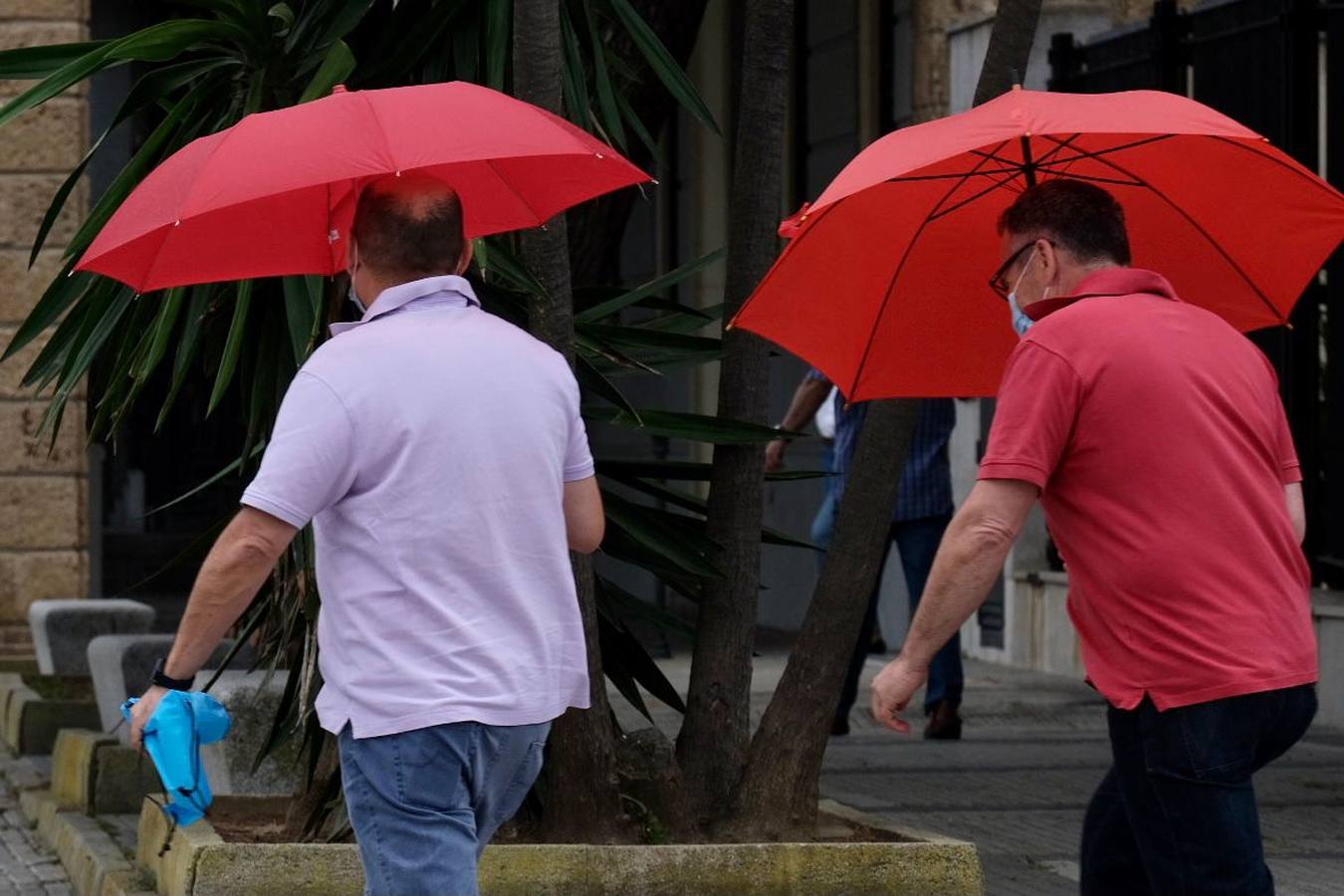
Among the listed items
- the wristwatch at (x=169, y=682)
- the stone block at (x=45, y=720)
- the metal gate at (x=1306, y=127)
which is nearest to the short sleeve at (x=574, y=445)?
the wristwatch at (x=169, y=682)

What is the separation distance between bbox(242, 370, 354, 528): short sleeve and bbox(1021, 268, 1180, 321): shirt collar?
3.73 feet

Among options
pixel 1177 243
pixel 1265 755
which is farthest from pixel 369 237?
pixel 1177 243

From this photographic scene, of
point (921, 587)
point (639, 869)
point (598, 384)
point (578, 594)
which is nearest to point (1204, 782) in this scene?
point (639, 869)

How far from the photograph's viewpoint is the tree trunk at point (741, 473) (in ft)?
20.7

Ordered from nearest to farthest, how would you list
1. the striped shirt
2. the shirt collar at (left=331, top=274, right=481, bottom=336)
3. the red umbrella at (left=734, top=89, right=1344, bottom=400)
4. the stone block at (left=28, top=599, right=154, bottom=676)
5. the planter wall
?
the shirt collar at (left=331, top=274, right=481, bottom=336) < the red umbrella at (left=734, top=89, right=1344, bottom=400) < the planter wall < the striped shirt < the stone block at (left=28, top=599, right=154, bottom=676)

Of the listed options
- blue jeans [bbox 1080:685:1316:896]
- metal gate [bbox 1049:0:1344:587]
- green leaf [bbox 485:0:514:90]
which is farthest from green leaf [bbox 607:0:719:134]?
metal gate [bbox 1049:0:1344:587]

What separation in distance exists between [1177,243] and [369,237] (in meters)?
1.95

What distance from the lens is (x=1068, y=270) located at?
396 centimetres

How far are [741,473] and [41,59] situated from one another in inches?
80.8

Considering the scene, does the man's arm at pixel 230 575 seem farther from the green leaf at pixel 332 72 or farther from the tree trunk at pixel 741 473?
the tree trunk at pixel 741 473

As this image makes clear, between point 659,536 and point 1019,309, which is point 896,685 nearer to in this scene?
point 1019,309

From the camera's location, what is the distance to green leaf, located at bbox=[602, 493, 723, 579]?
6168 millimetres

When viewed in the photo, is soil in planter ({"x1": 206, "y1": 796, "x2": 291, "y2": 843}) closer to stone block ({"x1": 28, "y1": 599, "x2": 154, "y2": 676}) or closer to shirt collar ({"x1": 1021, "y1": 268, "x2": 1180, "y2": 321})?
shirt collar ({"x1": 1021, "y1": 268, "x2": 1180, "y2": 321})

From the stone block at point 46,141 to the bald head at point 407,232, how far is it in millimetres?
9725
